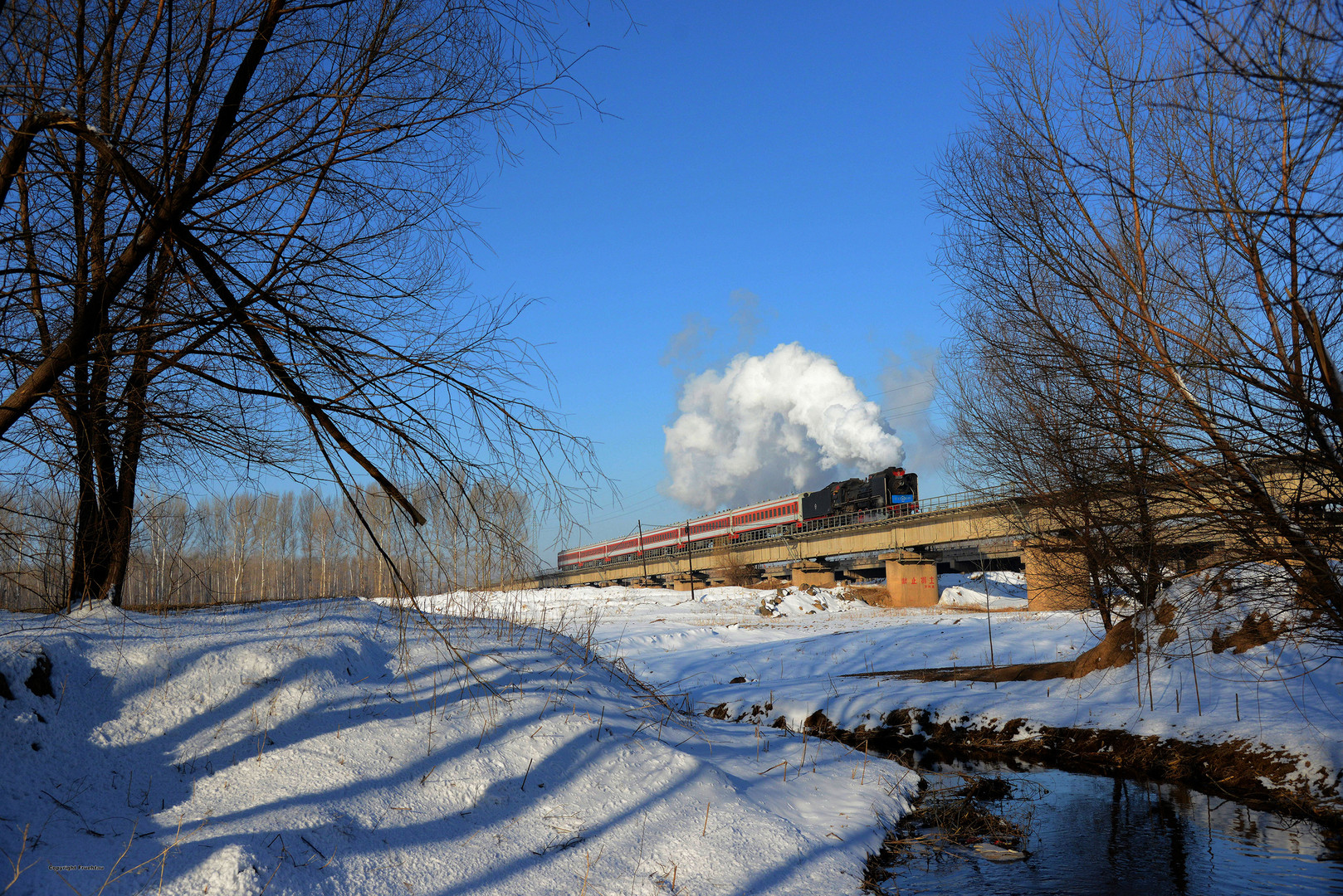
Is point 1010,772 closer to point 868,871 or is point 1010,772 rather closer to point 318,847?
point 868,871

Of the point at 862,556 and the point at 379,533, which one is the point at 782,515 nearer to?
the point at 862,556

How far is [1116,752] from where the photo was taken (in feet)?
29.6

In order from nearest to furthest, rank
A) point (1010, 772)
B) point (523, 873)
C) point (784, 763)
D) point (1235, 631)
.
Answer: point (523, 873)
point (784, 763)
point (1010, 772)
point (1235, 631)

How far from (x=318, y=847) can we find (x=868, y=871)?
365 centimetres

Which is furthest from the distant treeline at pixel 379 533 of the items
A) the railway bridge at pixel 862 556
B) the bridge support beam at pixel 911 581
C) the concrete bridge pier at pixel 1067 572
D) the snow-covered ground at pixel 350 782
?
the bridge support beam at pixel 911 581

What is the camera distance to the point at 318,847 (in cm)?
382

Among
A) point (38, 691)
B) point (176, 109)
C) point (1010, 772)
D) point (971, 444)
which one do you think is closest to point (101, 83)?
point (176, 109)

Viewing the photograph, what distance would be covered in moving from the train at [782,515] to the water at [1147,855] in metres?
28.4

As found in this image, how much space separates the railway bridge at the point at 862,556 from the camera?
33.4m

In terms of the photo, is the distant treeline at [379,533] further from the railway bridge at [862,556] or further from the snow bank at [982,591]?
the snow bank at [982,591]

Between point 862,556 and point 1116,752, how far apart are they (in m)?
33.3

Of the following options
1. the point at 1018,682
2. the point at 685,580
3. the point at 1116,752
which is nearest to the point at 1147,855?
the point at 1116,752

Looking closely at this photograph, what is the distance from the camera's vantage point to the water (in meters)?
5.37

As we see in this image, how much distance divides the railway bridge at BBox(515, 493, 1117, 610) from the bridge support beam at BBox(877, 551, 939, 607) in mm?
41
